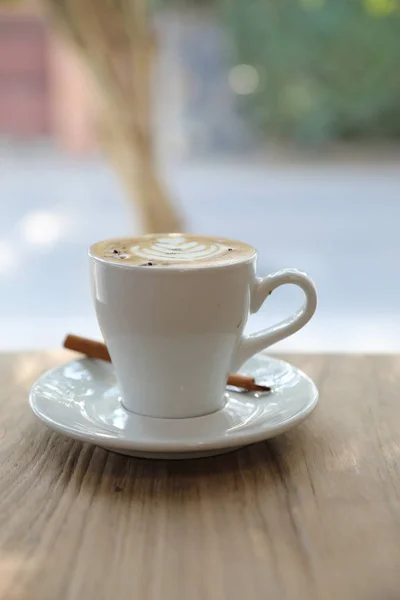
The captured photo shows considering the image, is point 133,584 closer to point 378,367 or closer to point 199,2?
point 378,367

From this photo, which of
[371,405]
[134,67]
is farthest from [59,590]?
[134,67]

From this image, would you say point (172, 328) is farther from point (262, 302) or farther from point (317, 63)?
point (317, 63)

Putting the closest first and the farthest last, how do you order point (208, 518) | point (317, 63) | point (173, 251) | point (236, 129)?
point (208, 518), point (173, 251), point (317, 63), point (236, 129)

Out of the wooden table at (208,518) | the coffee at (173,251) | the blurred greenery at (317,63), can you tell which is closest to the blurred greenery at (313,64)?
the blurred greenery at (317,63)

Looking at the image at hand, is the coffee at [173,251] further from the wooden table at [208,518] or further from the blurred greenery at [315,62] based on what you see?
the blurred greenery at [315,62]

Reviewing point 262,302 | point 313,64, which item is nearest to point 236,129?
point 313,64

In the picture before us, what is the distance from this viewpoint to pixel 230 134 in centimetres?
466

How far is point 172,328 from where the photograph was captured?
483 millimetres

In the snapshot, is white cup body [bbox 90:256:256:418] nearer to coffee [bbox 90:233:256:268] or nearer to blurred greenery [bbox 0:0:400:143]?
coffee [bbox 90:233:256:268]

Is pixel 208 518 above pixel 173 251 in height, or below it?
below

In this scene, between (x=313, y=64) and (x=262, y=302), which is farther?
(x=313, y=64)

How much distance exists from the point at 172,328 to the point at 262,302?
3.3 inches

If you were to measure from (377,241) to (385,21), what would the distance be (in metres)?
1.51

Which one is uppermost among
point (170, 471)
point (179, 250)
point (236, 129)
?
point (179, 250)
